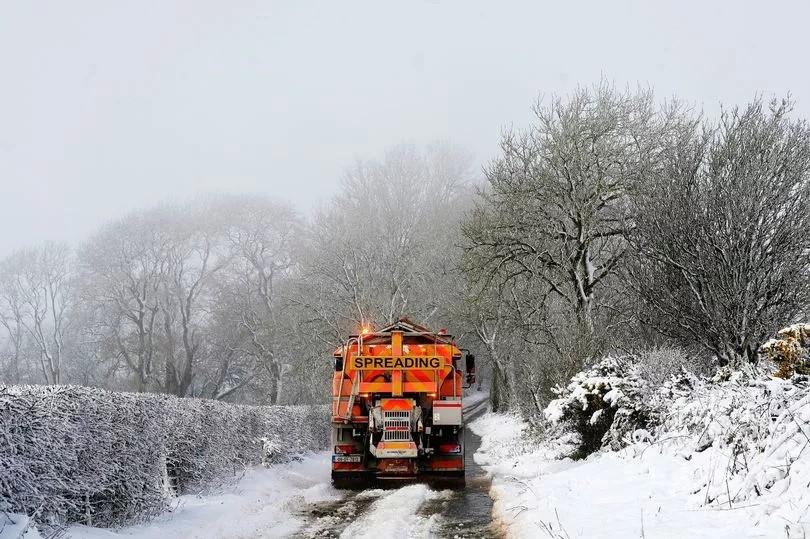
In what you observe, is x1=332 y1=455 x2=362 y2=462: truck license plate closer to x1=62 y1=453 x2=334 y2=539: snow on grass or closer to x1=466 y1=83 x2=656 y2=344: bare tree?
x1=62 y1=453 x2=334 y2=539: snow on grass

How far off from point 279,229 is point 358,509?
3085 cm

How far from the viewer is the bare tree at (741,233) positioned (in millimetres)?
11734

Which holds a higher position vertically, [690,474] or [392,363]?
[392,363]

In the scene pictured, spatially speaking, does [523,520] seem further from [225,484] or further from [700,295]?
[700,295]

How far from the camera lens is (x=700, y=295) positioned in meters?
12.3

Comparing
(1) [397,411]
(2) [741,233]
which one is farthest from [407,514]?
(2) [741,233]

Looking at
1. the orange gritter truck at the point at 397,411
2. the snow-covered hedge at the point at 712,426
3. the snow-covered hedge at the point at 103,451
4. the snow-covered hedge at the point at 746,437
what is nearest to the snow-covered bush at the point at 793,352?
the snow-covered hedge at the point at 712,426

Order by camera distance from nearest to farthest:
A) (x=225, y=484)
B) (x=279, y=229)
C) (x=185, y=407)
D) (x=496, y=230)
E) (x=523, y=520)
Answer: (x=523, y=520)
(x=185, y=407)
(x=225, y=484)
(x=496, y=230)
(x=279, y=229)

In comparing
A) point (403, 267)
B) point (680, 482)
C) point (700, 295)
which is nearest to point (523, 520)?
point (680, 482)

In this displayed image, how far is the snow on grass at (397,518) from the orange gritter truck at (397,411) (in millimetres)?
1625

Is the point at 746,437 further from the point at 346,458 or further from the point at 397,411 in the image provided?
the point at 346,458

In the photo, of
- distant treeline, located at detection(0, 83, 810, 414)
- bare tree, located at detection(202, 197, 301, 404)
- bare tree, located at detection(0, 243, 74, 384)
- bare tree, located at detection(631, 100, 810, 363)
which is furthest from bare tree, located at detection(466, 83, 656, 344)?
bare tree, located at detection(0, 243, 74, 384)

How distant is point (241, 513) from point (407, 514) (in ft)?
7.51

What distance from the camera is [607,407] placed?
35.1 ft
